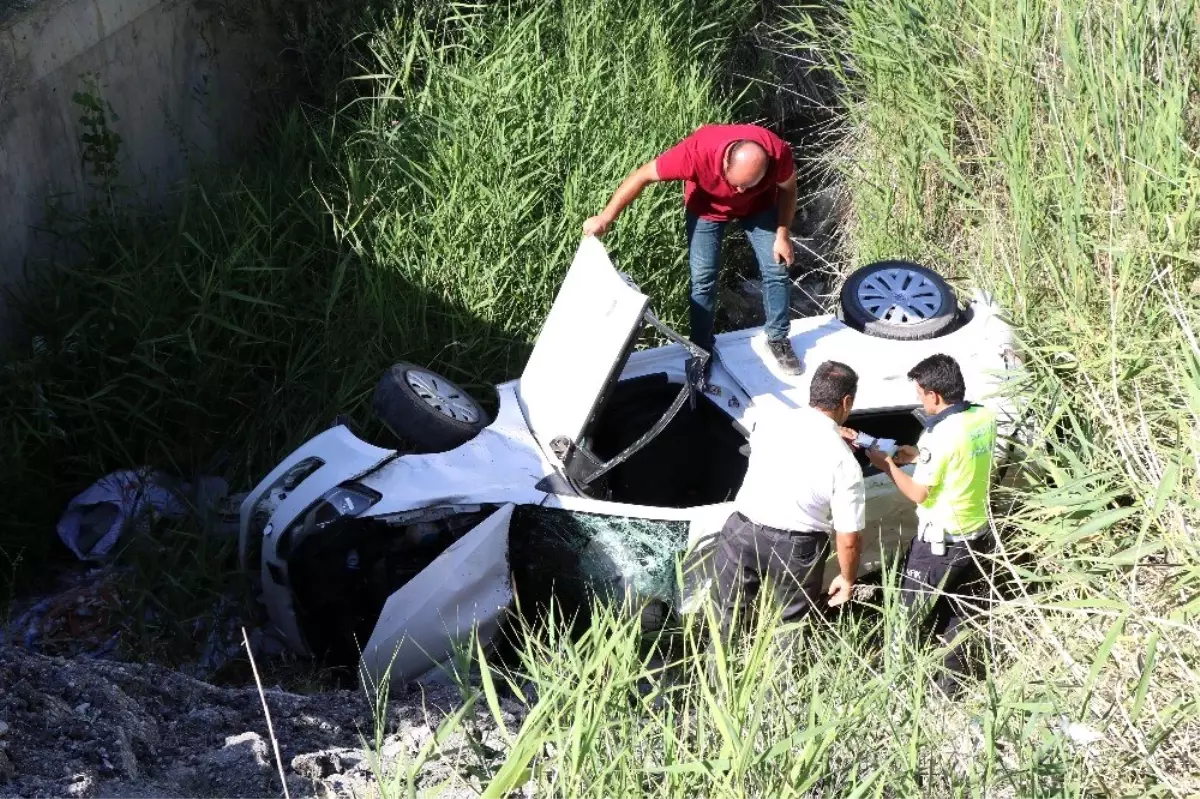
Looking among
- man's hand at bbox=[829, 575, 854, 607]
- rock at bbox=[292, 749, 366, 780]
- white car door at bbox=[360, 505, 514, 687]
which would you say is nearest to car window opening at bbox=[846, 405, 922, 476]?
man's hand at bbox=[829, 575, 854, 607]

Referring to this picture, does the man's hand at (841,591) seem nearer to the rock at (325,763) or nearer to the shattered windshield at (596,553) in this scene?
the shattered windshield at (596,553)

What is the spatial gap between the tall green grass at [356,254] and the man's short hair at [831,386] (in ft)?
8.61

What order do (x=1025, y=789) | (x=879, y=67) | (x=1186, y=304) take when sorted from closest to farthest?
(x=1025, y=789)
(x=1186, y=304)
(x=879, y=67)

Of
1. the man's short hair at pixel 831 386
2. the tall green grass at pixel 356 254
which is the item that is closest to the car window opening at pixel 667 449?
the man's short hair at pixel 831 386

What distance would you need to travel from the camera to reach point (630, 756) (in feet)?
10.5

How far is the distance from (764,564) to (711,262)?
1892 millimetres

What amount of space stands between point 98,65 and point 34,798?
15.0ft

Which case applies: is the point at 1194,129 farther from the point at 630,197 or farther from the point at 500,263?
A: the point at 500,263

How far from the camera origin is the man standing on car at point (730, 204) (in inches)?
223

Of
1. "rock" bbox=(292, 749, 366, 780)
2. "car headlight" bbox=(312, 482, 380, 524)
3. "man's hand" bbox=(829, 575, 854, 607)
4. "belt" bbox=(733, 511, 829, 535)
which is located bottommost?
"man's hand" bbox=(829, 575, 854, 607)

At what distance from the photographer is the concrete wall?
6.21 meters

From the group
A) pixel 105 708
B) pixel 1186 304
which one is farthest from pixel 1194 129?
pixel 105 708

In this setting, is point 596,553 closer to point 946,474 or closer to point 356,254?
point 946,474

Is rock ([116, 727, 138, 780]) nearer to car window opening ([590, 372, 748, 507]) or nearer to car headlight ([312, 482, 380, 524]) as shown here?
car headlight ([312, 482, 380, 524])
